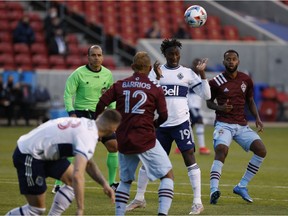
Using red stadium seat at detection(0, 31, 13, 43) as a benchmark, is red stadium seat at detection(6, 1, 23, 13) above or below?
above

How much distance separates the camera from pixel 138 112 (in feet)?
38.8

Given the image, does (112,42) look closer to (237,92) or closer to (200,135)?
(200,135)

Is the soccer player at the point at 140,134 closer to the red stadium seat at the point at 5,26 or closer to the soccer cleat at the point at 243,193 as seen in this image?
the soccer cleat at the point at 243,193

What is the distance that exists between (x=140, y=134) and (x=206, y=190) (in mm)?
4599

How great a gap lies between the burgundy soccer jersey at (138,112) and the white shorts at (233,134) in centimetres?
288

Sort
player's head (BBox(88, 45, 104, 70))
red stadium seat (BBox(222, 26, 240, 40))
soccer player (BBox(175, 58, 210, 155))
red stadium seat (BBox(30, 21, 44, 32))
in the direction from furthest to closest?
red stadium seat (BBox(222, 26, 240, 40))
red stadium seat (BBox(30, 21, 44, 32))
soccer player (BBox(175, 58, 210, 155))
player's head (BBox(88, 45, 104, 70))

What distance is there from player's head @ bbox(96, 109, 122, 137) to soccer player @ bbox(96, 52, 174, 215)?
1.42 meters

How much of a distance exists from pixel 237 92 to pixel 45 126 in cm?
496

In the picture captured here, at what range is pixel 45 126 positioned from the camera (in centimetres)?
1049

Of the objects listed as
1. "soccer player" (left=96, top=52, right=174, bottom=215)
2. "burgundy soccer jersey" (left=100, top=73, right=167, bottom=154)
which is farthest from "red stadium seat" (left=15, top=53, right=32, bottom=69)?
"burgundy soccer jersey" (left=100, top=73, right=167, bottom=154)

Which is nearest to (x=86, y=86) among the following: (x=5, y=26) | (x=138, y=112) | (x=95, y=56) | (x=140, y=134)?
(x=95, y=56)

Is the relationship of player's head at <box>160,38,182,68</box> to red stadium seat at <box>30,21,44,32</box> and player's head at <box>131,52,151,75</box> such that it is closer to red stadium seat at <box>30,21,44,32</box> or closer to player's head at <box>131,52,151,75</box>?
player's head at <box>131,52,151,75</box>

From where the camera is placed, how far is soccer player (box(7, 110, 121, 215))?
33.7ft

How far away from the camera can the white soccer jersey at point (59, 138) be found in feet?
33.4
